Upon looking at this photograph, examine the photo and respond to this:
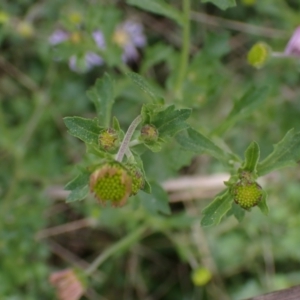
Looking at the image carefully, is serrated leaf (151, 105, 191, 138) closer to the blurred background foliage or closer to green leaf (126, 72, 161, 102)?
green leaf (126, 72, 161, 102)

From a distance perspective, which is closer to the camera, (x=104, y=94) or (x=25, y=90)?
(x=104, y=94)

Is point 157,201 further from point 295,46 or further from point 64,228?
point 64,228

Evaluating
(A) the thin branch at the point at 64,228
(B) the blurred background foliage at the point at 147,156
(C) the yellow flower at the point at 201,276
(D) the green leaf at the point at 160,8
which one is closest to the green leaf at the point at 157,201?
(D) the green leaf at the point at 160,8

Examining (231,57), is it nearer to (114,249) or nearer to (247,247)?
(247,247)

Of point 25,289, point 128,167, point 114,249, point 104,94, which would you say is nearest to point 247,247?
point 114,249

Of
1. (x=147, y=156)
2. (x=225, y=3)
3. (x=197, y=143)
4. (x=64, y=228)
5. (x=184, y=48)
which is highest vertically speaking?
(x=225, y=3)

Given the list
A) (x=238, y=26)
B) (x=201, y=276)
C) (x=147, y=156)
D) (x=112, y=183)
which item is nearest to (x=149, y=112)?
(x=112, y=183)
